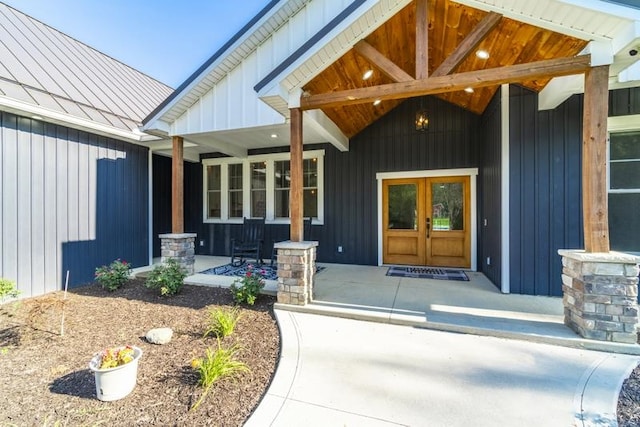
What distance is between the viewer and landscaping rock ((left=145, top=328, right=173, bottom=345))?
2.85m

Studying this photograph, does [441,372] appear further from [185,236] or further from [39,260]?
[39,260]

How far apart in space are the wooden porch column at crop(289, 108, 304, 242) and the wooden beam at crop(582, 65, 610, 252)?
3.12 metres

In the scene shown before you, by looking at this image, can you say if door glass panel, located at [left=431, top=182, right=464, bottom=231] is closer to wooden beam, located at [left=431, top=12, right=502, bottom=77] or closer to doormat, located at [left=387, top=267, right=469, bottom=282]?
doormat, located at [left=387, top=267, right=469, bottom=282]

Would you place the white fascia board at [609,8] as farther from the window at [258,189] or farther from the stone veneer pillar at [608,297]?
the window at [258,189]

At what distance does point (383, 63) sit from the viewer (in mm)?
3410

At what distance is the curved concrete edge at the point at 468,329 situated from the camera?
2.62 m

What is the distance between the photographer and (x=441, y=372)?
7.51 feet

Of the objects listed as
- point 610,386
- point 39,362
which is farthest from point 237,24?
point 610,386

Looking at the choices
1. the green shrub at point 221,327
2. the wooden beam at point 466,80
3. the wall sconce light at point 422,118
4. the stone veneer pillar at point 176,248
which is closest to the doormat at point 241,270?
the stone veneer pillar at point 176,248

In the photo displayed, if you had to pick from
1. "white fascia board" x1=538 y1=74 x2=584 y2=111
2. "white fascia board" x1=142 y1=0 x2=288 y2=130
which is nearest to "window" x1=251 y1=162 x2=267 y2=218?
"white fascia board" x1=142 y1=0 x2=288 y2=130

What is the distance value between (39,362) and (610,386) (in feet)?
15.3

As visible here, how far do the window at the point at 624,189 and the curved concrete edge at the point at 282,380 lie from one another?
4.69m

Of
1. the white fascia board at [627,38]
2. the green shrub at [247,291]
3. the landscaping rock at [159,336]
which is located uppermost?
the white fascia board at [627,38]

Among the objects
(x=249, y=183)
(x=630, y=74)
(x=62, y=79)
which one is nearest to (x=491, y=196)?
(x=630, y=74)
